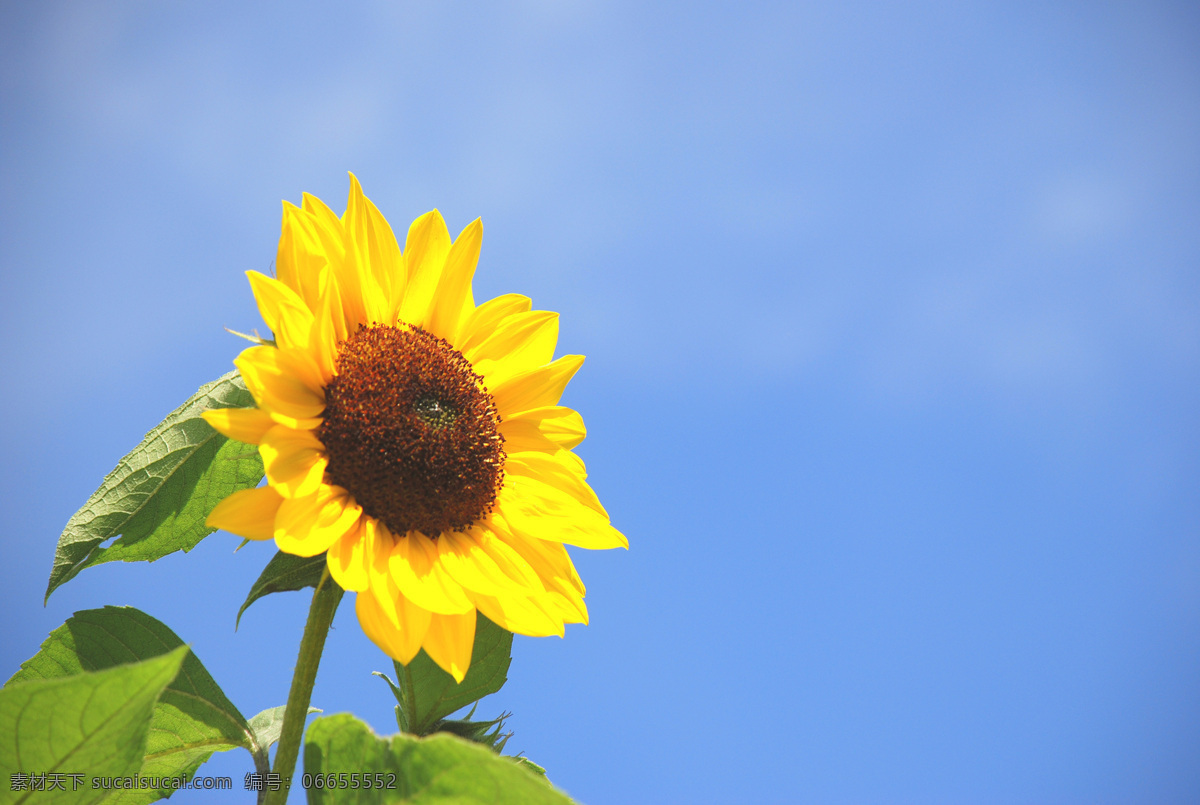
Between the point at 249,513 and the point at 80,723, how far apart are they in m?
0.41

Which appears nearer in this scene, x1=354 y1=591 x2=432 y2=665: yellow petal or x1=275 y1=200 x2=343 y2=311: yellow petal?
x1=354 y1=591 x2=432 y2=665: yellow petal

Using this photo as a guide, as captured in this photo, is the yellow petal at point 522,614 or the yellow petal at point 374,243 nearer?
the yellow petal at point 522,614

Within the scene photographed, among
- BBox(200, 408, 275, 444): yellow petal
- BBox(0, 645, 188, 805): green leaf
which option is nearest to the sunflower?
BBox(200, 408, 275, 444): yellow petal

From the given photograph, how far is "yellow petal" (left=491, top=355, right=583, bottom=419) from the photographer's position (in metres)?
2.09

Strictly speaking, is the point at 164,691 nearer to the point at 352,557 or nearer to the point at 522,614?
the point at 352,557

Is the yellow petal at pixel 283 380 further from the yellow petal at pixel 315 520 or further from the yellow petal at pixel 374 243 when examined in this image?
the yellow petal at pixel 374 243

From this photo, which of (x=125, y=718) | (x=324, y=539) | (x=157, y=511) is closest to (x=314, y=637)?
(x=324, y=539)

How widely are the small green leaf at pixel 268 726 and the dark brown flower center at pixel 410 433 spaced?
570 mm

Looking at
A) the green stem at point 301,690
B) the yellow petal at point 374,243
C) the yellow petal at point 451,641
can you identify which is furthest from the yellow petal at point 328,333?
the yellow petal at point 451,641

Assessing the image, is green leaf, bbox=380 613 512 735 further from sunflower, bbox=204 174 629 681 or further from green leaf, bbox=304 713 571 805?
green leaf, bbox=304 713 571 805

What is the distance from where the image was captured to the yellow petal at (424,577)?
1.59m

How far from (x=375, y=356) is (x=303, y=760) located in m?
0.88

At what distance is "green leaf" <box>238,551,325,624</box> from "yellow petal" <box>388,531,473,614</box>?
0.15 meters

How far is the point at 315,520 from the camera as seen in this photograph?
155 cm
